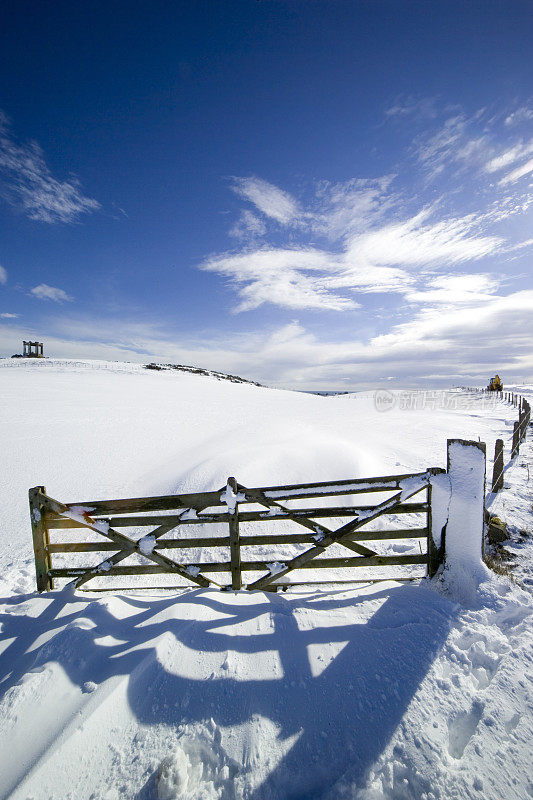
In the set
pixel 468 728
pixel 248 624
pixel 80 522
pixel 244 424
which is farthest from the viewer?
pixel 244 424

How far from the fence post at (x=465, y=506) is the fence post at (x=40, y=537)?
5622mm

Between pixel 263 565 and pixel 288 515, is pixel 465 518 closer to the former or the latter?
pixel 288 515

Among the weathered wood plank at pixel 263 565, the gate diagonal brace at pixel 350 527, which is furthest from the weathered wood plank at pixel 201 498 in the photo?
the weathered wood plank at pixel 263 565

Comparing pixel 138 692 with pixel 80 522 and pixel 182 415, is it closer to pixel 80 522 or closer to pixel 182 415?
pixel 80 522

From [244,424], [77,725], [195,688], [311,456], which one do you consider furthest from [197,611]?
[244,424]

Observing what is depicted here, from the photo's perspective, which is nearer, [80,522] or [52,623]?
[52,623]

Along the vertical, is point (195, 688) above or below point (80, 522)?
below

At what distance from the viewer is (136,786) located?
2.07 metres

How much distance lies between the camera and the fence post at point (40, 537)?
448 centimetres

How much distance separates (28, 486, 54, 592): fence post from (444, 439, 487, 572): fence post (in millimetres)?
5622

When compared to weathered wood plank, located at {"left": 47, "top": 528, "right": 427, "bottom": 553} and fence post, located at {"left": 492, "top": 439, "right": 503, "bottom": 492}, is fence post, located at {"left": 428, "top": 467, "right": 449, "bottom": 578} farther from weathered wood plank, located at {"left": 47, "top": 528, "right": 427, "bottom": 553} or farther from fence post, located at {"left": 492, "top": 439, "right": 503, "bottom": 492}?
fence post, located at {"left": 492, "top": 439, "right": 503, "bottom": 492}

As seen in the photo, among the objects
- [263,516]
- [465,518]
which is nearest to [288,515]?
[263,516]

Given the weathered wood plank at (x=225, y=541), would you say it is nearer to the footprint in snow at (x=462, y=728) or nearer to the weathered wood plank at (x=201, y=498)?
the weathered wood plank at (x=201, y=498)

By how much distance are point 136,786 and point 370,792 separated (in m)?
1.53
